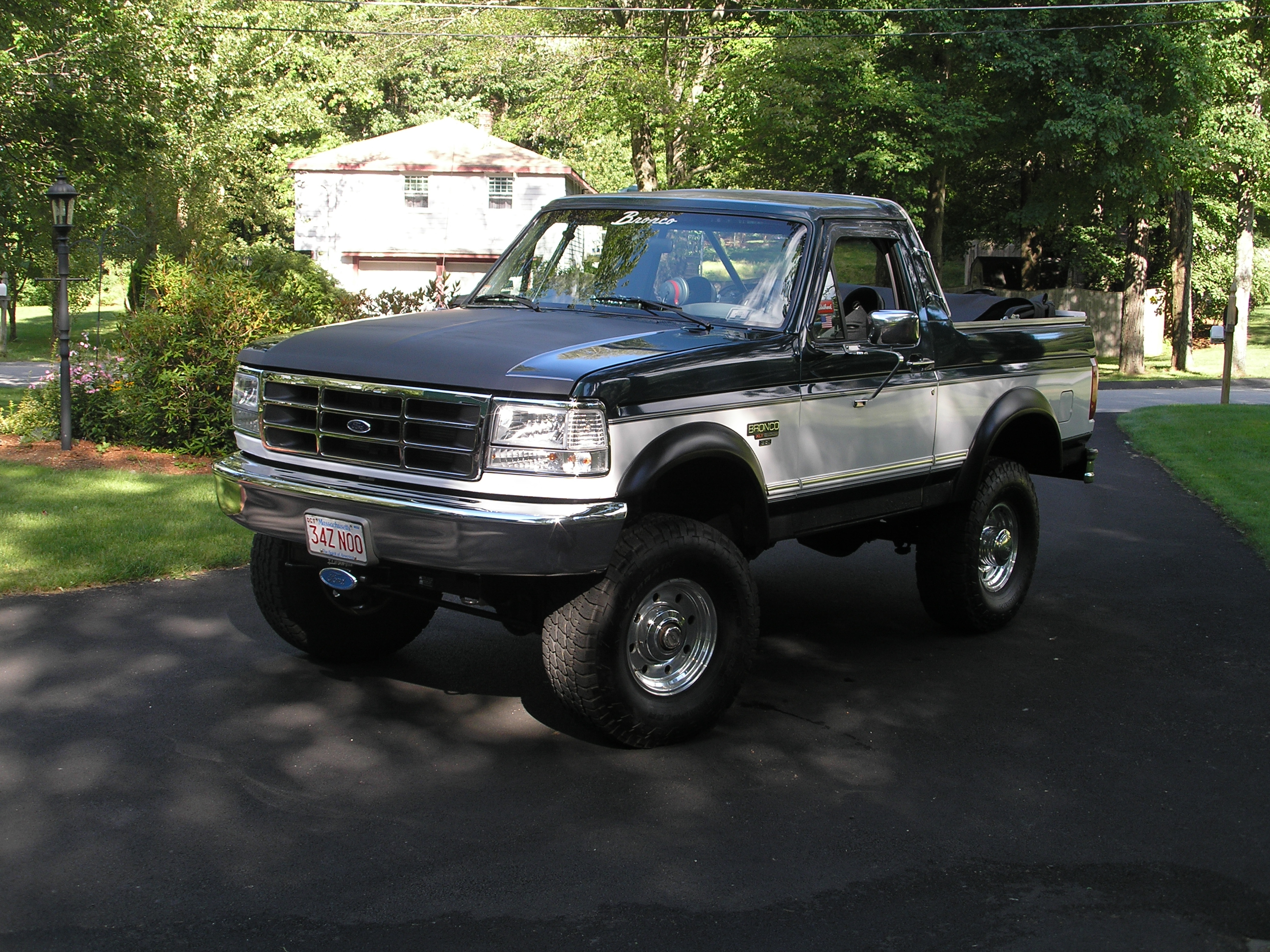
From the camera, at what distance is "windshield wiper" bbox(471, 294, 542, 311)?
21.0 feet

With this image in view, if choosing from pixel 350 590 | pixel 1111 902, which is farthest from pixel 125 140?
pixel 1111 902

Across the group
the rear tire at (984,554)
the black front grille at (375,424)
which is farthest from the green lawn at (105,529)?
the rear tire at (984,554)

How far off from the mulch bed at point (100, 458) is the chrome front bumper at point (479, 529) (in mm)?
7372

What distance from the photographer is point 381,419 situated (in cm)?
521

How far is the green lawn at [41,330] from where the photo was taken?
31.5 m

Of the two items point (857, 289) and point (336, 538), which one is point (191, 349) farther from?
point (336, 538)

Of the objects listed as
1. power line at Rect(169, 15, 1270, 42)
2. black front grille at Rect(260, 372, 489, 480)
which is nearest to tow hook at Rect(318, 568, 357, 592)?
black front grille at Rect(260, 372, 489, 480)

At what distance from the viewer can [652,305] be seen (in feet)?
19.9

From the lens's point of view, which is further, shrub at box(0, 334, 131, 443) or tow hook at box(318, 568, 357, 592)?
shrub at box(0, 334, 131, 443)

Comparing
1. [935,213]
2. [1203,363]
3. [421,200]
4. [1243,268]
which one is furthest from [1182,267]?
[421,200]

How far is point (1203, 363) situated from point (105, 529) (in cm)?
3413

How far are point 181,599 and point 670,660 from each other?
353cm

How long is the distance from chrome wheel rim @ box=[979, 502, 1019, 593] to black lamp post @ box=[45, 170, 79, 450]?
9118 mm

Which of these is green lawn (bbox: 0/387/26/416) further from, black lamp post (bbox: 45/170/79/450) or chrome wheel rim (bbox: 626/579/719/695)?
chrome wheel rim (bbox: 626/579/719/695)
